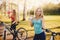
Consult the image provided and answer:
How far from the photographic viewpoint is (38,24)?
14.2 feet

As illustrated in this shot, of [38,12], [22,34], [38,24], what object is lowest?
[22,34]

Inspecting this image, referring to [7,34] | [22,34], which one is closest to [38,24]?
[22,34]

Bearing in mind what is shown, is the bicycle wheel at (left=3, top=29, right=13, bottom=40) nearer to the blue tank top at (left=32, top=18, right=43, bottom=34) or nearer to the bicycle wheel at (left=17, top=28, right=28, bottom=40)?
the bicycle wheel at (left=17, top=28, right=28, bottom=40)

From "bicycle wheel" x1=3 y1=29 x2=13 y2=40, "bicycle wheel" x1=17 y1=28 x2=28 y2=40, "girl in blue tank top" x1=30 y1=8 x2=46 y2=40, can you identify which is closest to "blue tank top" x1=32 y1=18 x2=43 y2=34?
"girl in blue tank top" x1=30 y1=8 x2=46 y2=40

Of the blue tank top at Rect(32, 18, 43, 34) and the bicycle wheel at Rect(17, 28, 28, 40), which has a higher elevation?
the blue tank top at Rect(32, 18, 43, 34)

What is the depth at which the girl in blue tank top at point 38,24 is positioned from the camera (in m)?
4.31

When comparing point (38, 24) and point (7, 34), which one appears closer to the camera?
point (38, 24)

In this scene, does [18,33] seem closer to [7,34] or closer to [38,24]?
[7,34]

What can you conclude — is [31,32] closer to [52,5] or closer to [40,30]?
[40,30]

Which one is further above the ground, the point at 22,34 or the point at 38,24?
the point at 38,24

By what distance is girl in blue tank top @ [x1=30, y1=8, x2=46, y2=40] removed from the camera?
14.1 ft

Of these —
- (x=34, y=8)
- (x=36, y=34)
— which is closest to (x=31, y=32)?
(x=36, y=34)

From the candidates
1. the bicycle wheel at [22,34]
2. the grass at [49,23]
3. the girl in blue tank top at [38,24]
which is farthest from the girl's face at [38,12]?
the bicycle wheel at [22,34]

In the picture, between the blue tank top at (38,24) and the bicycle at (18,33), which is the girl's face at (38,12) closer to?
the blue tank top at (38,24)
